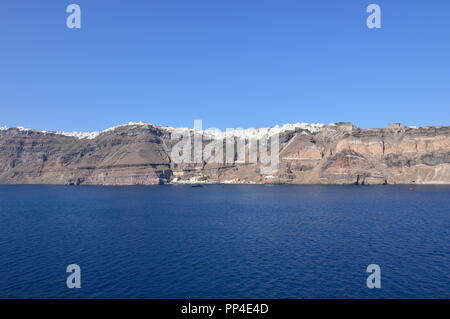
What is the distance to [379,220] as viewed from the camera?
11088 cm

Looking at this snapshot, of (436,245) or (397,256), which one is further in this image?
(436,245)

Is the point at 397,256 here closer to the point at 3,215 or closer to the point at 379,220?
the point at 379,220

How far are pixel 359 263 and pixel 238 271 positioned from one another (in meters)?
23.2

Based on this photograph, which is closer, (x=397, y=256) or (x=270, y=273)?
(x=270, y=273)

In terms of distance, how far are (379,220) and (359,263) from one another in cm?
5651

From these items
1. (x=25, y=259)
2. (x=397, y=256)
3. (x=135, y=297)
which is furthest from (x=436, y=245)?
(x=25, y=259)

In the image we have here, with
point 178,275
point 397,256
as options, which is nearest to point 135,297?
point 178,275

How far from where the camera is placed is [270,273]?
55.5 metres

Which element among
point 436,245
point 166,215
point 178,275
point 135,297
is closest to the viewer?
point 135,297
